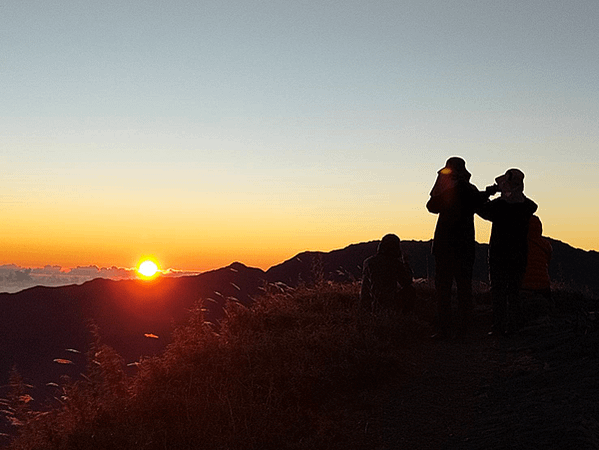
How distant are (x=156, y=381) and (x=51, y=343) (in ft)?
122

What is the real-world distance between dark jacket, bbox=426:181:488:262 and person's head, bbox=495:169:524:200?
33 cm

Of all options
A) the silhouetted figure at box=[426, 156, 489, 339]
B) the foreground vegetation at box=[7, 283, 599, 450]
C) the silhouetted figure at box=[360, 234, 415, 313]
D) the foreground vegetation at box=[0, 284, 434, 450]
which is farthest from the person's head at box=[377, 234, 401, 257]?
the foreground vegetation at box=[0, 284, 434, 450]

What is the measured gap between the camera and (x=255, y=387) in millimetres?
7035

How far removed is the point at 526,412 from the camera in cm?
585

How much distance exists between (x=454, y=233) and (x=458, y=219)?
21 centimetres

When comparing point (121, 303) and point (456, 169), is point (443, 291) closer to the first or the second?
point (456, 169)

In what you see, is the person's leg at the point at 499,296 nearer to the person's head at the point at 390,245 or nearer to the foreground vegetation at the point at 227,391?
the foreground vegetation at the point at 227,391

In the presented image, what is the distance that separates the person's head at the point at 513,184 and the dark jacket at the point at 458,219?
1.10 feet

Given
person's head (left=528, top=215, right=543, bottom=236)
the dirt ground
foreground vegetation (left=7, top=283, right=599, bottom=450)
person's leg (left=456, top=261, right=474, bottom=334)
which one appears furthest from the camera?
person's head (left=528, top=215, right=543, bottom=236)

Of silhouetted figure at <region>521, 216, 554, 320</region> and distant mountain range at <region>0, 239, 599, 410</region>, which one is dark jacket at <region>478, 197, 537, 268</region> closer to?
silhouetted figure at <region>521, 216, 554, 320</region>

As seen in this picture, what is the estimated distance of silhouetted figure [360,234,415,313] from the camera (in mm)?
10031

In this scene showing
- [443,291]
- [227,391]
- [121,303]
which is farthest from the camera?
[121,303]

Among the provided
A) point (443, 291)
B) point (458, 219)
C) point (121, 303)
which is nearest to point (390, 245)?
point (443, 291)

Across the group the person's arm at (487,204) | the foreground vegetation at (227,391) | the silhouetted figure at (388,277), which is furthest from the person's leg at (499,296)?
the silhouetted figure at (388,277)
